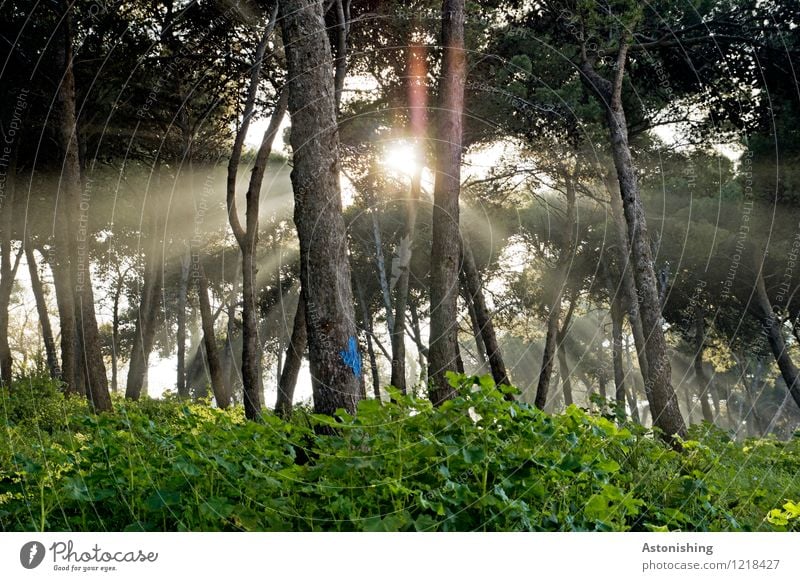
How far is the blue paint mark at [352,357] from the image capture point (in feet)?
24.9

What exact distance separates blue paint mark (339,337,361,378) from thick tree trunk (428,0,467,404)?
15.6 ft

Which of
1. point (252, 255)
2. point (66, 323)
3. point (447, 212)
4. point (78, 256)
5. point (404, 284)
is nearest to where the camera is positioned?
point (447, 212)

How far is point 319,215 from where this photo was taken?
25.9ft

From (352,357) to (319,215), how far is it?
56.5 inches

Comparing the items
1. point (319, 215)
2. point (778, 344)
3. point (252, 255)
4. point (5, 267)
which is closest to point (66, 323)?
point (252, 255)

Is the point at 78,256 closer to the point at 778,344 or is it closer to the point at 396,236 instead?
the point at 778,344

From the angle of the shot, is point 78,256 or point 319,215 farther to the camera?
point 78,256

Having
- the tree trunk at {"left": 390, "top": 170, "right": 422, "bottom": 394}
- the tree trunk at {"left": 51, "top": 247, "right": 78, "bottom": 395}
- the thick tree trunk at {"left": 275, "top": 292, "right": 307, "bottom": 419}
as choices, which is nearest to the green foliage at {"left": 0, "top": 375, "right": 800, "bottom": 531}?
the thick tree trunk at {"left": 275, "top": 292, "right": 307, "bottom": 419}

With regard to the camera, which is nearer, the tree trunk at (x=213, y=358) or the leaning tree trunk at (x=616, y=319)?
the tree trunk at (x=213, y=358)

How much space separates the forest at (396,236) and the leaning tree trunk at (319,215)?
0.10 feet

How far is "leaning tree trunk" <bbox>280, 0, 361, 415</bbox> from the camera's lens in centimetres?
759

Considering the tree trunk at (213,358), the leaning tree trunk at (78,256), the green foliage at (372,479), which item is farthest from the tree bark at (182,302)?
the green foliage at (372,479)

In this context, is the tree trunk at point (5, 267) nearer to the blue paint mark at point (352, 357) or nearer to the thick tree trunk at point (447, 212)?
the thick tree trunk at point (447, 212)
